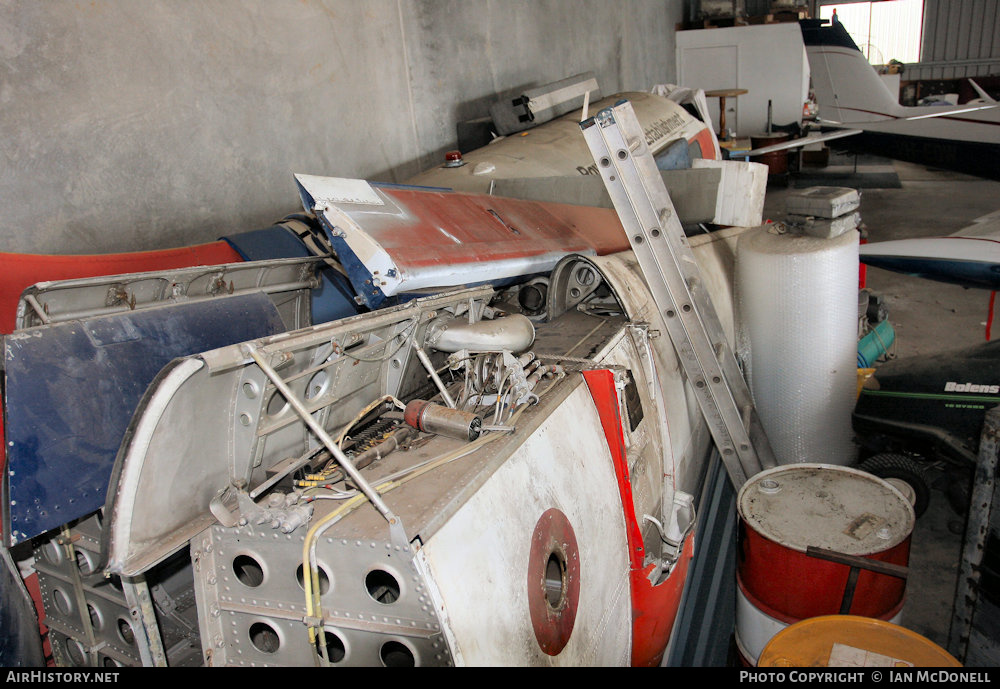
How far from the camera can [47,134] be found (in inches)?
113

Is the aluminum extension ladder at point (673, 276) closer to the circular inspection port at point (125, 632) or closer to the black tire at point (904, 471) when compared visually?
the black tire at point (904, 471)

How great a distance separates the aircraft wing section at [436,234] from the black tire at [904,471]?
200cm

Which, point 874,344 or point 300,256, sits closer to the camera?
point 300,256

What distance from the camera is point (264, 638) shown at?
188 cm

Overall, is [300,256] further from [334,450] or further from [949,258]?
[949,258]

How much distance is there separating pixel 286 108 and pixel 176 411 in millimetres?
3122

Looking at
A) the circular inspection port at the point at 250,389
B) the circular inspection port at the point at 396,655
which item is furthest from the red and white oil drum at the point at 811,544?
the circular inspection port at the point at 250,389

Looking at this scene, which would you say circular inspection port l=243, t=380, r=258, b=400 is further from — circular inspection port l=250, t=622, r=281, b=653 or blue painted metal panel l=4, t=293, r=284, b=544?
circular inspection port l=250, t=622, r=281, b=653

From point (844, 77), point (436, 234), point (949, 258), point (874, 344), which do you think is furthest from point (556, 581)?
point (844, 77)

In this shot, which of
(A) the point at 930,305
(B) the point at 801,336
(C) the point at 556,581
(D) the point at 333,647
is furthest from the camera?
(A) the point at 930,305

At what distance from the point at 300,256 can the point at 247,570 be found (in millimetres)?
1874
